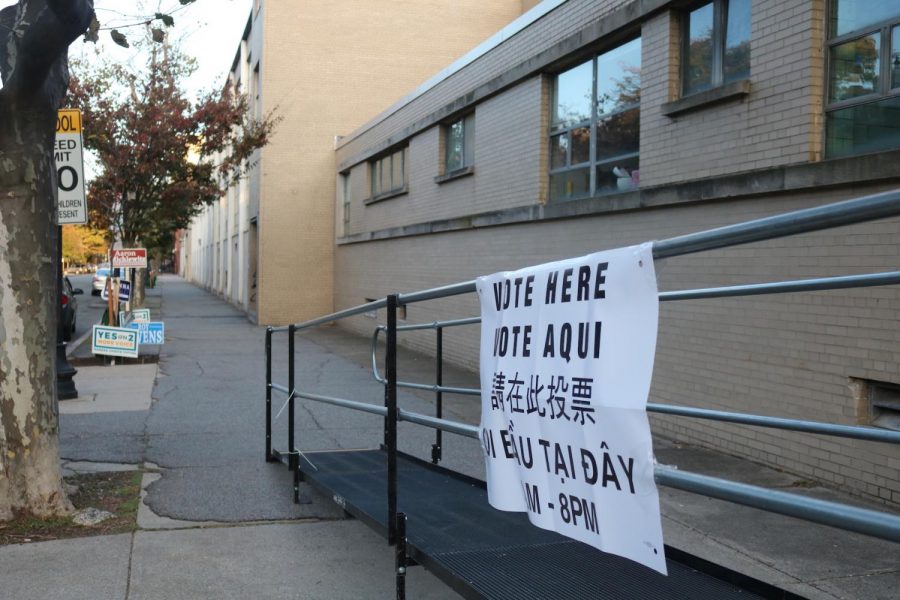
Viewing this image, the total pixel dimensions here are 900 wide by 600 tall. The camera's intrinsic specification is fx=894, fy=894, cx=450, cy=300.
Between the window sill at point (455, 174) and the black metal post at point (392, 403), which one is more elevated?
the window sill at point (455, 174)

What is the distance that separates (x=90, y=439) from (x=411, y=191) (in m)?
10.9

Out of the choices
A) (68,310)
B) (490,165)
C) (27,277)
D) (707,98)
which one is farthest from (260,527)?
(68,310)

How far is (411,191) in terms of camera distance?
742 inches

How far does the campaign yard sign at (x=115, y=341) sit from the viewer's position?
49.3 feet

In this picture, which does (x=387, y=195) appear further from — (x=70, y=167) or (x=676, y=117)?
(x=676, y=117)

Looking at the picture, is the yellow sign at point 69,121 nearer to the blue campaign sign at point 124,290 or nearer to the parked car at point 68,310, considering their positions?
the blue campaign sign at point 124,290

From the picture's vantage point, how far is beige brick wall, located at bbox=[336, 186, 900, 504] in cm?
676

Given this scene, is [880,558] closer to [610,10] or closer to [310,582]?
[310,582]

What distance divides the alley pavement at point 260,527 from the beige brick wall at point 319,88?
13199 millimetres

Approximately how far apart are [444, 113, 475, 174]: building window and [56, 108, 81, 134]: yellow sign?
25.5 feet

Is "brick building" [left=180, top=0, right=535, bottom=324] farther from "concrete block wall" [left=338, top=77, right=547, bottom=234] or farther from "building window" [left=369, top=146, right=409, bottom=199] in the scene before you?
"concrete block wall" [left=338, top=77, right=547, bottom=234]

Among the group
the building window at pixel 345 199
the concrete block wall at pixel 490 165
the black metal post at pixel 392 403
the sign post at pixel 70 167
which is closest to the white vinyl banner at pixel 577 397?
the black metal post at pixel 392 403

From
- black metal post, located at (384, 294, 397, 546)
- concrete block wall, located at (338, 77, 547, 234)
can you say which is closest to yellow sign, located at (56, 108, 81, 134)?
black metal post, located at (384, 294, 397, 546)

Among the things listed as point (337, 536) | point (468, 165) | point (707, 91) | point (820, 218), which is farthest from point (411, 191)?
point (820, 218)
